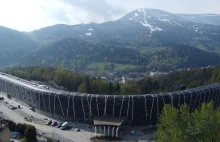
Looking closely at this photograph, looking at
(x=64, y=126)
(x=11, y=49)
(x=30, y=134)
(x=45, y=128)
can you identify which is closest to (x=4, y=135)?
(x=30, y=134)

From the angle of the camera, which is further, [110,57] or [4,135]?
[110,57]

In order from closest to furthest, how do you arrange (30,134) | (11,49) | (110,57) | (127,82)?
(30,134) → (127,82) → (110,57) → (11,49)

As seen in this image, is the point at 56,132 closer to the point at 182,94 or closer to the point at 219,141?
the point at 182,94

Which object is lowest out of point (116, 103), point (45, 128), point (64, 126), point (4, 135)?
point (45, 128)

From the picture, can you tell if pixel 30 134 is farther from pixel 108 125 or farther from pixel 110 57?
pixel 110 57

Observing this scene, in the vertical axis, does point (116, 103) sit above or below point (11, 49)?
below
